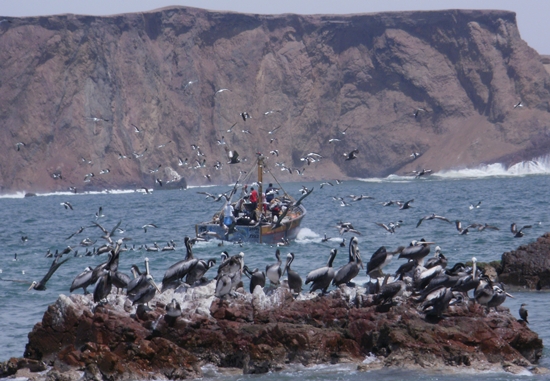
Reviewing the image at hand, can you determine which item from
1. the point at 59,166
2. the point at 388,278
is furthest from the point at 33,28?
the point at 388,278

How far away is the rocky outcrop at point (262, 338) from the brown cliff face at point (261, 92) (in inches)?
4381

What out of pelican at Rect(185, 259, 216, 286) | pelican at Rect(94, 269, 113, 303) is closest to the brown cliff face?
pelican at Rect(185, 259, 216, 286)

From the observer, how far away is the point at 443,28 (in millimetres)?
149875

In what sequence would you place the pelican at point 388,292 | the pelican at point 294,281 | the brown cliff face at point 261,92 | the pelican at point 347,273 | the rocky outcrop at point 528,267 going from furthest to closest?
the brown cliff face at point 261,92
the rocky outcrop at point 528,267
the pelican at point 294,281
the pelican at point 347,273
the pelican at point 388,292

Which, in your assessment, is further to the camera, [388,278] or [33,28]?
[33,28]

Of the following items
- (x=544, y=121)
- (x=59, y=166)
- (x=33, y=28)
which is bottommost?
(x=59, y=166)

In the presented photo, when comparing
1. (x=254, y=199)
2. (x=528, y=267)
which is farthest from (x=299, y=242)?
(x=528, y=267)

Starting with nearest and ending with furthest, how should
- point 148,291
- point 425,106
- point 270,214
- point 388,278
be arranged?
point 148,291 → point 388,278 → point 270,214 → point 425,106

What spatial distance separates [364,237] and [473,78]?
116218 millimetres

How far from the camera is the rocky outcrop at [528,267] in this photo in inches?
853

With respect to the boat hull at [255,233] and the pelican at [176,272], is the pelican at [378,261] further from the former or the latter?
the boat hull at [255,233]

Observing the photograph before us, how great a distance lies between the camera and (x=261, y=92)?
143250 mm

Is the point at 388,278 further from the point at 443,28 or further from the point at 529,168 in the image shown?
the point at 443,28

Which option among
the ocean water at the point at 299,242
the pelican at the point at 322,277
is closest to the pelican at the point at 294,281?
the pelican at the point at 322,277
